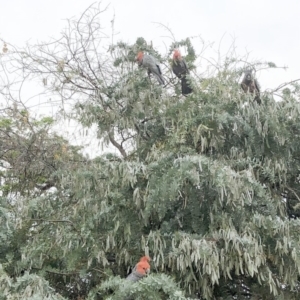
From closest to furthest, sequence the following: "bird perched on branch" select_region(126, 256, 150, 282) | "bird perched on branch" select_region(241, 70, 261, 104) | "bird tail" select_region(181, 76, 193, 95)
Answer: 1. "bird perched on branch" select_region(126, 256, 150, 282)
2. "bird perched on branch" select_region(241, 70, 261, 104)
3. "bird tail" select_region(181, 76, 193, 95)

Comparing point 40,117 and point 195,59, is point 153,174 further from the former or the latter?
point 40,117

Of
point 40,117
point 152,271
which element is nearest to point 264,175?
point 152,271

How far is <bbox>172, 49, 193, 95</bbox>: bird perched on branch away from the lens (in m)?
4.02

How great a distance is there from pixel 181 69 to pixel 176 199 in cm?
135

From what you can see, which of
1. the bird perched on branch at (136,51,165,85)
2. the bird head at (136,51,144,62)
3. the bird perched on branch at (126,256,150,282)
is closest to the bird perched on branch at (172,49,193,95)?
the bird perched on branch at (136,51,165,85)

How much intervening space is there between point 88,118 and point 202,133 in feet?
3.02

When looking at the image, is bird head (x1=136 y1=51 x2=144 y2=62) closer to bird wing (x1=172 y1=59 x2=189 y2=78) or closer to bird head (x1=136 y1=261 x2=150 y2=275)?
bird wing (x1=172 y1=59 x2=189 y2=78)

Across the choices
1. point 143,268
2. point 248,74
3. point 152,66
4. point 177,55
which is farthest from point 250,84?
point 143,268

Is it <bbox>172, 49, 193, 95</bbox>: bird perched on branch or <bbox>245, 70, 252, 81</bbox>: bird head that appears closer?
<bbox>245, 70, 252, 81</bbox>: bird head

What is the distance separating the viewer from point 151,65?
399 centimetres

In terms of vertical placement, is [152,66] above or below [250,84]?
above

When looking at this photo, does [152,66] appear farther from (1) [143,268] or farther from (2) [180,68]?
(1) [143,268]

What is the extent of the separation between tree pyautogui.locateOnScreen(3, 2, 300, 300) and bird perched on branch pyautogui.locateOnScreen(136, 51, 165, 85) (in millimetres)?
87

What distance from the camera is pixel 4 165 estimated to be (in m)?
5.20
